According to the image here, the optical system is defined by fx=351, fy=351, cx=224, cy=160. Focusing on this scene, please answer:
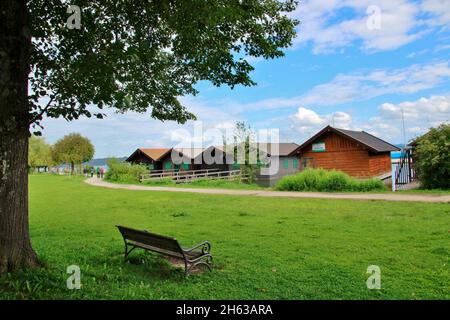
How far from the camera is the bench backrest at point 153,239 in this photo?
521 centimetres

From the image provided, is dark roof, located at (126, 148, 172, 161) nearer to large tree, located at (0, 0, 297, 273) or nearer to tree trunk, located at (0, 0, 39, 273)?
large tree, located at (0, 0, 297, 273)

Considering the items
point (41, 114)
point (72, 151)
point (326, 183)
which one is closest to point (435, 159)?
point (326, 183)

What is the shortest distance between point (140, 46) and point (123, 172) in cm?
3064

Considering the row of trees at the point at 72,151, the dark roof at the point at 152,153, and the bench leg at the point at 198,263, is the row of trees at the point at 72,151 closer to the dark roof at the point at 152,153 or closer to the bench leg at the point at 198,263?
the dark roof at the point at 152,153

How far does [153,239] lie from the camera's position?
18.4 feet

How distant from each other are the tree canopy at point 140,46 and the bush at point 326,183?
13594mm

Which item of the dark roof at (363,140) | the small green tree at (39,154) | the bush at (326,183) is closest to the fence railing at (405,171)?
the bush at (326,183)

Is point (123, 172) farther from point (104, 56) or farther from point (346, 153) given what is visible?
point (104, 56)

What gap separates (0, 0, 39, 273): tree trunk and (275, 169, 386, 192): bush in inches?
655

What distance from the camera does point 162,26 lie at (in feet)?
21.7

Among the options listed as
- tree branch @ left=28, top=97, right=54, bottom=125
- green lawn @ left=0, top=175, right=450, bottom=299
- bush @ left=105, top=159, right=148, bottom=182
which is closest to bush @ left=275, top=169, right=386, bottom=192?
green lawn @ left=0, top=175, right=450, bottom=299

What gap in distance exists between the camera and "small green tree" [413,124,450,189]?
56.8 ft
